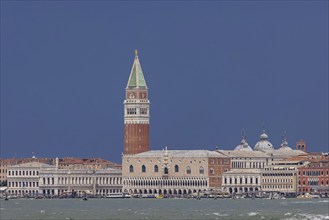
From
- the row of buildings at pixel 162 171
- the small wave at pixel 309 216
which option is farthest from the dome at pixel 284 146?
the small wave at pixel 309 216

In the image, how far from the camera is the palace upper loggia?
167875 mm

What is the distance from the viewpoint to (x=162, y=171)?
172m

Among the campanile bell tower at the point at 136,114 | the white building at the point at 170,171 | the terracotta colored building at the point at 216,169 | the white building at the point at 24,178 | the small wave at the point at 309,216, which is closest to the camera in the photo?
Result: the small wave at the point at 309,216

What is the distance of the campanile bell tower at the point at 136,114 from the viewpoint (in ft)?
583

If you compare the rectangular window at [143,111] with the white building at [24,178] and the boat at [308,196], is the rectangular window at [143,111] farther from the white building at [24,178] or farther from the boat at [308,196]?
the boat at [308,196]

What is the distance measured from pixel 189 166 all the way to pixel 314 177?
14037mm

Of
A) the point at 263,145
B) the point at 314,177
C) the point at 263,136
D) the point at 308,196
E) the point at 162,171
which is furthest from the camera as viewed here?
the point at 263,136

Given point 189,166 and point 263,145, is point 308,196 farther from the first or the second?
point 263,145

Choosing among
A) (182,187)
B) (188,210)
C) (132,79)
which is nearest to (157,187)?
(182,187)

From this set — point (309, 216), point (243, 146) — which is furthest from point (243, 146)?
point (309, 216)

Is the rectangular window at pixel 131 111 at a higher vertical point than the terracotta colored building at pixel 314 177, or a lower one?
higher

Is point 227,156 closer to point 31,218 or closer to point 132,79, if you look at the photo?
point 132,79

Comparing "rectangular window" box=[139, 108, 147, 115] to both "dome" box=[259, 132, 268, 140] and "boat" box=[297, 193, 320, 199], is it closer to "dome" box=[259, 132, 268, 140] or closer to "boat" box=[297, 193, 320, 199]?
"dome" box=[259, 132, 268, 140]

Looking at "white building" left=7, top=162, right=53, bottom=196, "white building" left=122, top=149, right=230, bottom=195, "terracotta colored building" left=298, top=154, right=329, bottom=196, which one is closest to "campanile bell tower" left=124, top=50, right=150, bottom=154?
"white building" left=122, top=149, right=230, bottom=195
